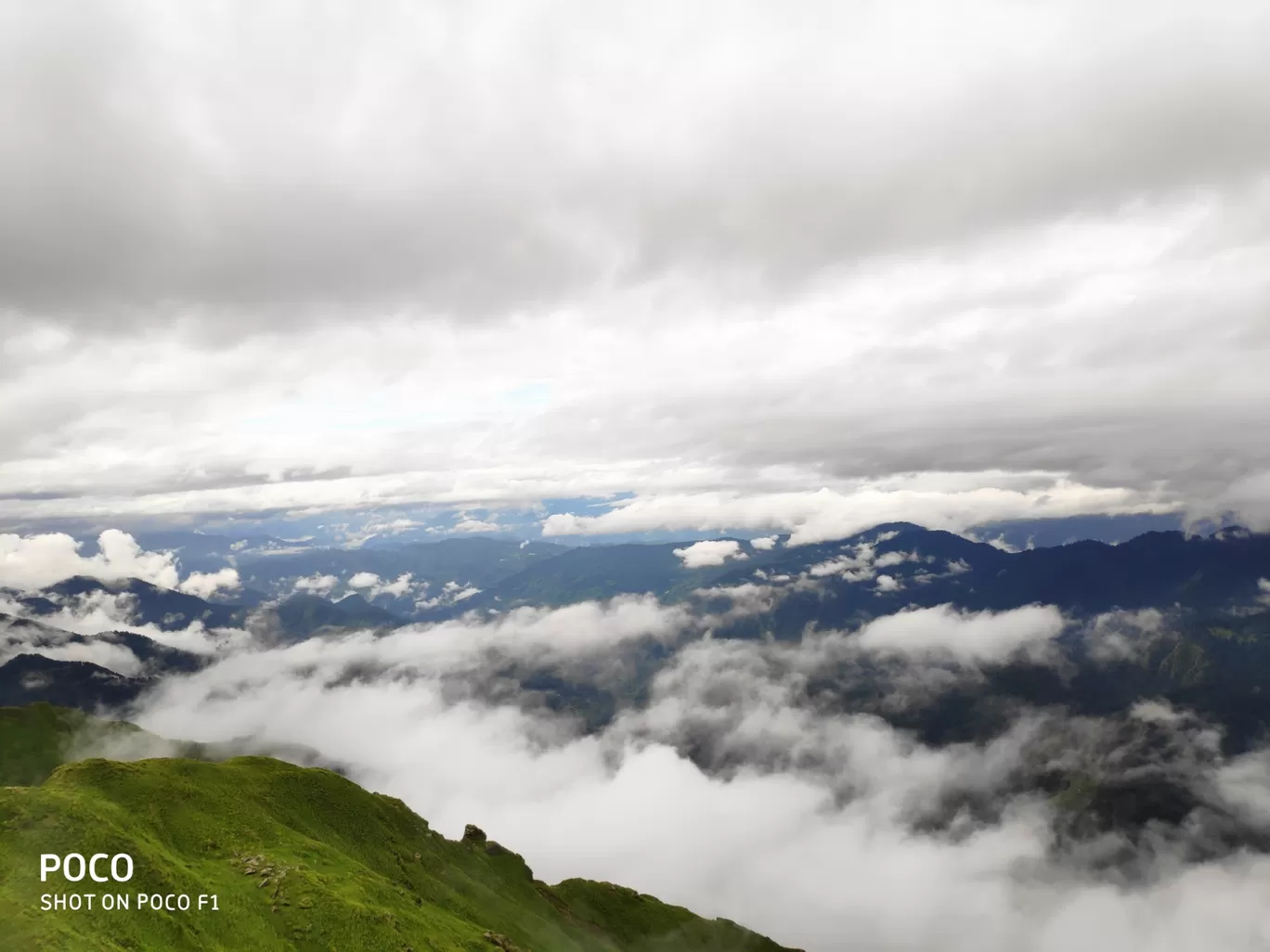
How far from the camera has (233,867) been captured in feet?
431

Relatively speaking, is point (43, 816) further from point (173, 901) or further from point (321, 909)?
point (321, 909)

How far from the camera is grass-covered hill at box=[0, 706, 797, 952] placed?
97250 mm

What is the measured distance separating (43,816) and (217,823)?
138 feet

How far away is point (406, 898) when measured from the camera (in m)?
158

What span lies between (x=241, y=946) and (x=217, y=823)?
50554mm

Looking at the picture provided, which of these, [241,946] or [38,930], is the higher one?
[38,930]

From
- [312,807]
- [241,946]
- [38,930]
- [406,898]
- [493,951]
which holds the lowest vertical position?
[493,951]

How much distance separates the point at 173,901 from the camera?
352 feet

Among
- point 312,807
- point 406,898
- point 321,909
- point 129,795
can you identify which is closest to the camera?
point 321,909

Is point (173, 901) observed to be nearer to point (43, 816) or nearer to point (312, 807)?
point (43, 816)

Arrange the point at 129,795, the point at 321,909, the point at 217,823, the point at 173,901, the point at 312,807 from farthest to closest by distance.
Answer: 1. the point at 312,807
2. the point at 217,823
3. the point at 129,795
4. the point at 321,909
5. the point at 173,901

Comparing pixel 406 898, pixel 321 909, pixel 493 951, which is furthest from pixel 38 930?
pixel 493 951

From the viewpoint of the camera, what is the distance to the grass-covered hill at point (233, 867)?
97.2 meters

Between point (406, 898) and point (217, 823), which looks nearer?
point (217, 823)
